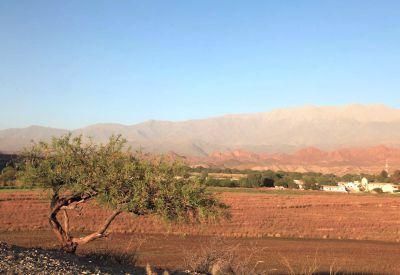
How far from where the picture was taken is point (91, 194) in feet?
58.5

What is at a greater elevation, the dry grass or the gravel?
the gravel

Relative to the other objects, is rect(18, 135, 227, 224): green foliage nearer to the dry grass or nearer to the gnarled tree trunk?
the gnarled tree trunk

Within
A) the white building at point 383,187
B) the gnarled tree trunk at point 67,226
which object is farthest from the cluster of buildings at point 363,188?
the gnarled tree trunk at point 67,226

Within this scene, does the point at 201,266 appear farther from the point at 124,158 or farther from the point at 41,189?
the point at 41,189

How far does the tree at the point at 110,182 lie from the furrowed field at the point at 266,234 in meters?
3.24

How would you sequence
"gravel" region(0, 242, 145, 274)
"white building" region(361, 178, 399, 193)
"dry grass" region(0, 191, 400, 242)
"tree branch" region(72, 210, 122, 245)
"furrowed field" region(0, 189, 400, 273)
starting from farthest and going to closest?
"white building" region(361, 178, 399, 193)
"dry grass" region(0, 191, 400, 242)
"furrowed field" region(0, 189, 400, 273)
"tree branch" region(72, 210, 122, 245)
"gravel" region(0, 242, 145, 274)

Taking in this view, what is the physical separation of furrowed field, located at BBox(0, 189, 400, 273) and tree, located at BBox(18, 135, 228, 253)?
3.24 m

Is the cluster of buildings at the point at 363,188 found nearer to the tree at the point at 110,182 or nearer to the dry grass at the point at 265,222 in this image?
the dry grass at the point at 265,222

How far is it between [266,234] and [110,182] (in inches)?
1200

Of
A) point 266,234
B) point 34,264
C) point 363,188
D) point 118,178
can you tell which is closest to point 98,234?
point 118,178

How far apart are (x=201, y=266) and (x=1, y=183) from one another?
9316 centimetres

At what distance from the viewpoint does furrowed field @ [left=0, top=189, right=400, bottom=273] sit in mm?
30953

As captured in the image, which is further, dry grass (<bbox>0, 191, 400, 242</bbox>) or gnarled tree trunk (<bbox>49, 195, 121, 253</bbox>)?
dry grass (<bbox>0, 191, 400, 242</bbox>)

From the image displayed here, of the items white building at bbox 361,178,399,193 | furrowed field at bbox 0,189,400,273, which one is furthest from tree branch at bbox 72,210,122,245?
white building at bbox 361,178,399,193
